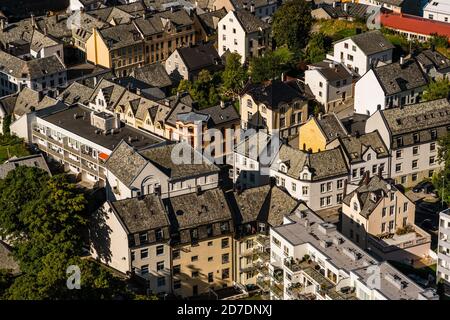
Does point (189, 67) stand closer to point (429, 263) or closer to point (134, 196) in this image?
point (134, 196)

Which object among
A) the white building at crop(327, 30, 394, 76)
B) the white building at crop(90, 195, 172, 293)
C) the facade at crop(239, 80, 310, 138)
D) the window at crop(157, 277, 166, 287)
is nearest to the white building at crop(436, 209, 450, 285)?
the white building at crop(90, 195, 172, 293)

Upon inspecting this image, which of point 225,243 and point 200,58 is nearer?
point 225,243

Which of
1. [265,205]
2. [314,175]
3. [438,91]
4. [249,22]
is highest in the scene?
[249,22]

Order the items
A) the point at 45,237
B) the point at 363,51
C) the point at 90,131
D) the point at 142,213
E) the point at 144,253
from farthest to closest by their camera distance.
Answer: the point at 363,51
the point at 90,131
the point at 45,237
the point at 142,213
the point at 144,253

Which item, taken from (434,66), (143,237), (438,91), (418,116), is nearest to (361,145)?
(418,116)

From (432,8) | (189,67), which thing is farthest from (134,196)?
(432,8)

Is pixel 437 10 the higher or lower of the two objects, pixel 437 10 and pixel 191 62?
the higher

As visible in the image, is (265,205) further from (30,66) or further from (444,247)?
(30,66)
